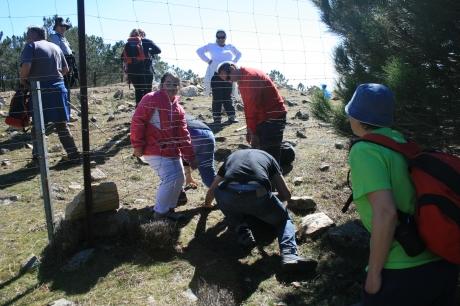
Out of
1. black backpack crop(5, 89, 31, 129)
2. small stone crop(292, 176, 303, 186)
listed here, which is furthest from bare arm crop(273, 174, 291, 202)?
black backpack crop(5, 89, 31, 129)

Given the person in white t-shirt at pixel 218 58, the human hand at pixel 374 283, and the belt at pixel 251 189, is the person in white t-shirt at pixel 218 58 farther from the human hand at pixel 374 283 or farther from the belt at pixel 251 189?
the human hand at pixel 374 283

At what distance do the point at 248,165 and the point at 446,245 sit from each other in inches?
101

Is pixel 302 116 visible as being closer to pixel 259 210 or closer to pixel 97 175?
pixel 97 175

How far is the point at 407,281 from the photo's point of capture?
2193 millimetres

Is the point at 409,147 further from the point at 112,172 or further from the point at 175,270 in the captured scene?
the point at 112,172

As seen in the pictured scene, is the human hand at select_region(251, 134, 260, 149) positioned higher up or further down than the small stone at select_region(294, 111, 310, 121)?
further down

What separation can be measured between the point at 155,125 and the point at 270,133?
1.63 m

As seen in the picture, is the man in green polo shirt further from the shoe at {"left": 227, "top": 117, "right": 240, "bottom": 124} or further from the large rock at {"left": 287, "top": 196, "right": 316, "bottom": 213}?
the shoe at {"left": 227, "top": 117, "right": 240, "bottom": 124}

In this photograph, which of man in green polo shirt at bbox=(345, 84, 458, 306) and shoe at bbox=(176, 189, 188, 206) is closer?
man in green polo shirt at bbox=(345, 84, 458, 306)

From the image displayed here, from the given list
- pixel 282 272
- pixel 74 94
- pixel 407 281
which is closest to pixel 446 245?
pixel 407 281

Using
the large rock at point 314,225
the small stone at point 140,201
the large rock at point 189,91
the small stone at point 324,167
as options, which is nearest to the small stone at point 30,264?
the small stone at point 140,201

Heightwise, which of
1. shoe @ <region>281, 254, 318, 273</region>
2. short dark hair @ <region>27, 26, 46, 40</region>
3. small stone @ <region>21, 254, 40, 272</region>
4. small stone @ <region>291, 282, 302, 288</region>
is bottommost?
small stone @ <region>291, 282, 302, 288</region>

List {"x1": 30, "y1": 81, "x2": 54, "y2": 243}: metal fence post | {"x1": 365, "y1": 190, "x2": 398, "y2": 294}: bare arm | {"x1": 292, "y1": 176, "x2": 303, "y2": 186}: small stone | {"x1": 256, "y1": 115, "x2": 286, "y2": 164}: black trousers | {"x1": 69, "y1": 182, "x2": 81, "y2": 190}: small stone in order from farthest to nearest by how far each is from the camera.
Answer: {"x1": 292, "y1": 176, "x2": 303, "y2": 186}: small stone → {"x1": 69, "y1": 182, "x2": 81, "y2": 190}: small stone → {"x1": 256, "y1": 115, "x2": 286, "y2": 164}: black trousers → {"x1": 30, "y1": 81, "x2": 54, "y2": 243}: metal fence post → {"x1": 365, "y1": 190, "x2": 398, "y2": 294}: bare arm

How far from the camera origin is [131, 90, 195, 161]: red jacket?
4883mm
